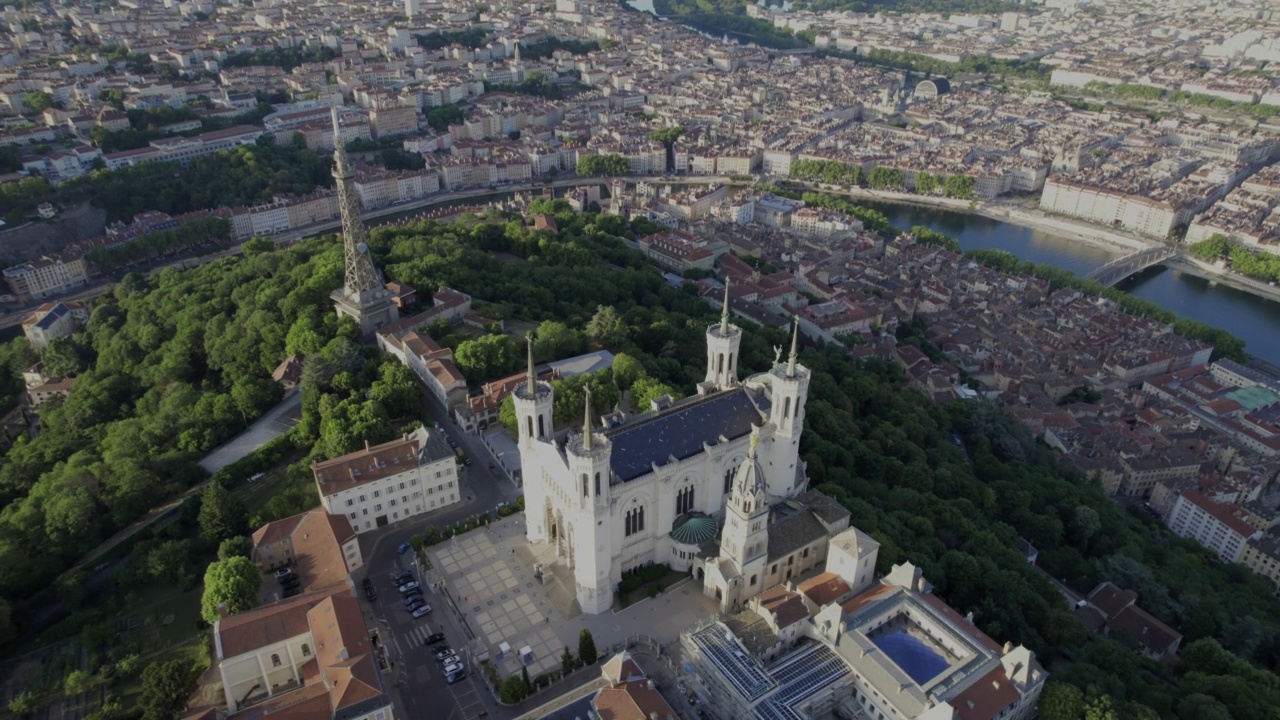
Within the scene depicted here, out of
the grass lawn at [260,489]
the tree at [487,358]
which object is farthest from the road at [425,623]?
→ the tree at [487,358]

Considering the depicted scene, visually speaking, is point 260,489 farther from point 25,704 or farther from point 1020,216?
point 1020,216

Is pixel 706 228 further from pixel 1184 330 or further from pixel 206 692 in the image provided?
pixel 206 692

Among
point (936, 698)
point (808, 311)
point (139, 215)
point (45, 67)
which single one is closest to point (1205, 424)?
point (808, 311)

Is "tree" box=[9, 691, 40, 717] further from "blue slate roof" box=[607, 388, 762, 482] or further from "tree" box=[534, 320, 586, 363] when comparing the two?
"tree" box=[534, 320, 586, 363]

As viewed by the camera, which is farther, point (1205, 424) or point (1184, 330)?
point (1184, 330)

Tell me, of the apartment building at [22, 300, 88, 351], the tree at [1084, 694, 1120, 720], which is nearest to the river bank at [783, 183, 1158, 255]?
the tree at [1084, 694, 1120, 720]

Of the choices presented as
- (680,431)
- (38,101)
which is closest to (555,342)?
(680,431)
